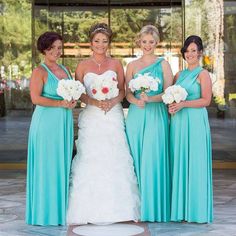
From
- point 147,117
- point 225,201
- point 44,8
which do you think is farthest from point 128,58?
point 147,117

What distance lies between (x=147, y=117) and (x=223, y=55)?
16.2 feet

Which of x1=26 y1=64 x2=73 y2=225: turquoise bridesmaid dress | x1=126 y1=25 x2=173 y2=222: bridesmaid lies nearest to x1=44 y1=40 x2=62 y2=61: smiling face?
x1=26 y1=64 x2=73 y2=225: turquoise bridesmaid dress

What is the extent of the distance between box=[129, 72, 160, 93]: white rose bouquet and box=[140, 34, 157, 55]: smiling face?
0.30 m

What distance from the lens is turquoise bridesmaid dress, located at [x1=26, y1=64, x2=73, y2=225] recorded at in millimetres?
5715

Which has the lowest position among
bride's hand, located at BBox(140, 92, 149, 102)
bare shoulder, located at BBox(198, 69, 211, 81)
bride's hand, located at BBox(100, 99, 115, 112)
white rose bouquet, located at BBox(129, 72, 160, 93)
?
bride's hand, located at BBox(100, 99, 115, 112)

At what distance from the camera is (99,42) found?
18.8 ft

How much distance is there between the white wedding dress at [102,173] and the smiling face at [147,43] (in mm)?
372

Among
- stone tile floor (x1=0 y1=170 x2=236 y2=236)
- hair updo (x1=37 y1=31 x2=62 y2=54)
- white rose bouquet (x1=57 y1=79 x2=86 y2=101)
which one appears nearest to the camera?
white rose bouquet (x1=57 y1=79 x2=86 y2=101)

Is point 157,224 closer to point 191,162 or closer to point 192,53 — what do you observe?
point 191,162

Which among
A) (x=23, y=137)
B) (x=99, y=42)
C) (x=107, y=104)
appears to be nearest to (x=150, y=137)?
(x=107, y=104)

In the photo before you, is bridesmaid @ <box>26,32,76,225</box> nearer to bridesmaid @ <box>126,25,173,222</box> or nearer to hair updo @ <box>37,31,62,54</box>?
hair updo @ <box>37,31,62,54</box>

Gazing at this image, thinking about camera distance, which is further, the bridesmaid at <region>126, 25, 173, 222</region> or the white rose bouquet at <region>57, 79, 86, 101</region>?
the bridesmaid at <region>126, 25, 173, 222</region>

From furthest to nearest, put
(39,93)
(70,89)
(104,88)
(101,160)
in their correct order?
(101,160), (39,93), (104,88), (70,89)

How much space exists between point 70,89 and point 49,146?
0.64m
